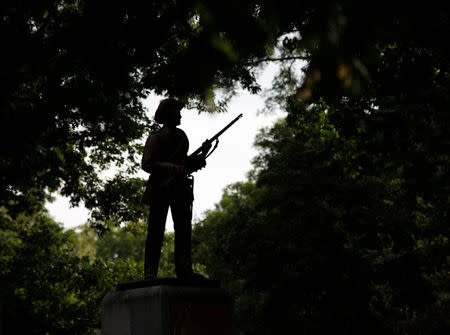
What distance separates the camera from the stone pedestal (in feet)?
15.6

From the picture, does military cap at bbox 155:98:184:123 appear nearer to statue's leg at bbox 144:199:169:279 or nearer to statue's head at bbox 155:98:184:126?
statue's head at bbox 155:98:184:126

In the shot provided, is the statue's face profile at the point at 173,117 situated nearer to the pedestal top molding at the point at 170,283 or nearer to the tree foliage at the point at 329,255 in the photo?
the pedestal top molding at the point at 170,283

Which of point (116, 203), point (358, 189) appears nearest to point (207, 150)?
point (116, 203)

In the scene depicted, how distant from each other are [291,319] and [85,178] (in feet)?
27.8

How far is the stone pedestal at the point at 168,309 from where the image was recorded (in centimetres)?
475

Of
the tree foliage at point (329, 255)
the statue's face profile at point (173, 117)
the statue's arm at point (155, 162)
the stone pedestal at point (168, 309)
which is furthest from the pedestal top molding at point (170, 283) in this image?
the tree foliage at point (329, 255)

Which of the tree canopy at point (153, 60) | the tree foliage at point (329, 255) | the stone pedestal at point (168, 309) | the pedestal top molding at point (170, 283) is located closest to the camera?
the tree canopy at point (153, 60)

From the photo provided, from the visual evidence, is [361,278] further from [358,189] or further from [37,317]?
[37,317]

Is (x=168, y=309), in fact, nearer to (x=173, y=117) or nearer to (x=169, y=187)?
(x=169, y=187)

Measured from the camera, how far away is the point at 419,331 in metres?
13.2

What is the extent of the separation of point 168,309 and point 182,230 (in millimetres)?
1111

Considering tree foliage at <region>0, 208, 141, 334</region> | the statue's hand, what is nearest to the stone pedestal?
the statue's hand

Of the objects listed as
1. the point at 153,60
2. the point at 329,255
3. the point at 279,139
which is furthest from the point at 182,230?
the point at 279,139

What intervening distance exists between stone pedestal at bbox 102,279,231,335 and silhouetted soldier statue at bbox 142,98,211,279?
13.1 inches
